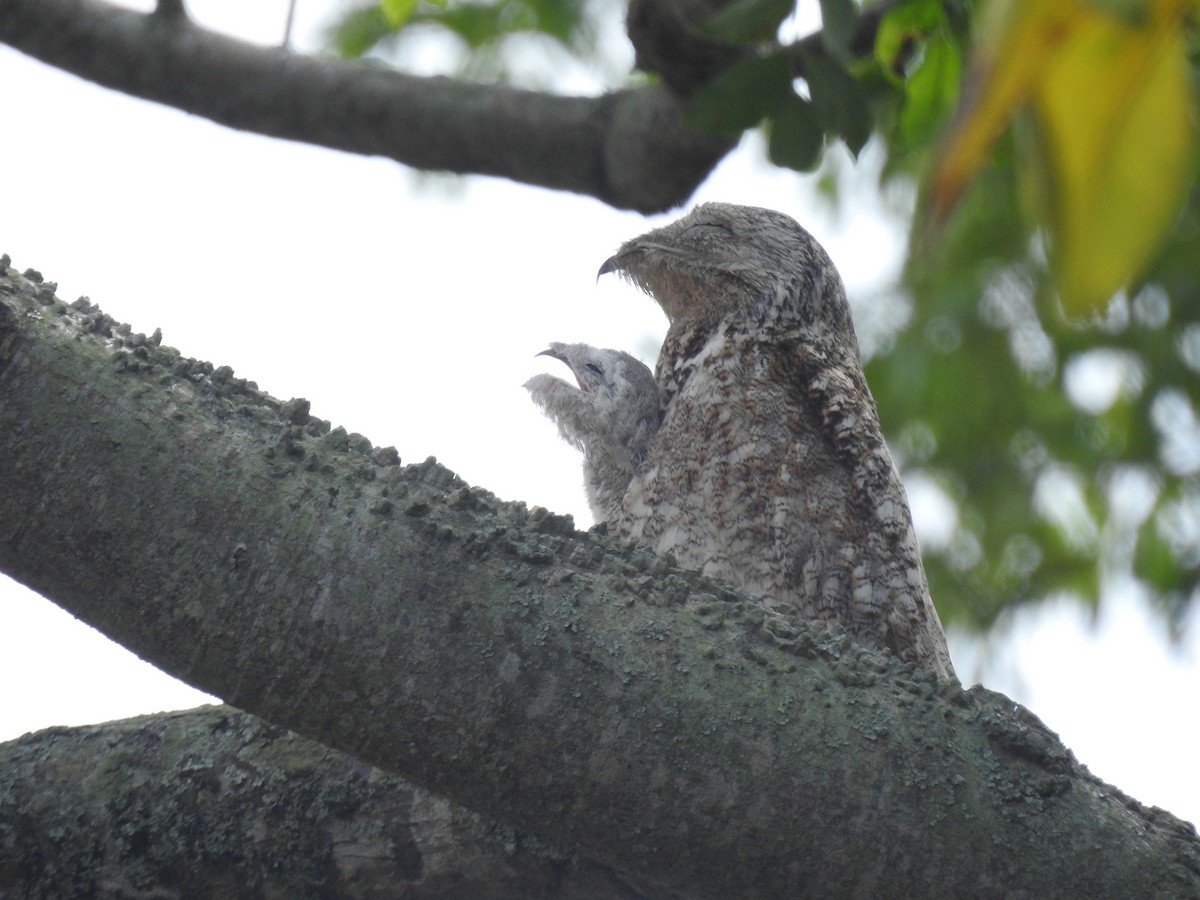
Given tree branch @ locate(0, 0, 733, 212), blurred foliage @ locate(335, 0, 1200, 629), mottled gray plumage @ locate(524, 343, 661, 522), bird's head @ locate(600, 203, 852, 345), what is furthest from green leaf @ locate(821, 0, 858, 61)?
bird's head @ locate(600, 203, 852, 345)

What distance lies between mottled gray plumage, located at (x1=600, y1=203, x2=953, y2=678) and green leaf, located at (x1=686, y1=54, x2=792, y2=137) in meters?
1.73

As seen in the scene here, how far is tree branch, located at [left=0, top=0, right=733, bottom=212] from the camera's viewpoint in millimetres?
2996

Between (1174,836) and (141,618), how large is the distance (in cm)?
144

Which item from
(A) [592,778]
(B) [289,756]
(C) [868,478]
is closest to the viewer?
(A) [592,778]

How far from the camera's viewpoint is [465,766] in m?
1.58

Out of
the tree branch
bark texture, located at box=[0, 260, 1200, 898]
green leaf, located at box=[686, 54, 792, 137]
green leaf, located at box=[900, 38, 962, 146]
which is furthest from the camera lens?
the tree branch

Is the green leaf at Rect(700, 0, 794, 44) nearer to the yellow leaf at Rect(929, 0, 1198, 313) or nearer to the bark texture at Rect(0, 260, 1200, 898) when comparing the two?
the bark texture at Rect(0, 260, 1200, 898)

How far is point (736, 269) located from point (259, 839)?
9.12 ft

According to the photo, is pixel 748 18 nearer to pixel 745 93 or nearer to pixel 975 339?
pixel 745 93

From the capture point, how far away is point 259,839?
2.00 metres

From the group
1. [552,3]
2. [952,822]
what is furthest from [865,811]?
[552,3]

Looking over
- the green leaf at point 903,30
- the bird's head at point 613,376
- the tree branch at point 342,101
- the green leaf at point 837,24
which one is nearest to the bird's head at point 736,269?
the bird's head at point 613,376

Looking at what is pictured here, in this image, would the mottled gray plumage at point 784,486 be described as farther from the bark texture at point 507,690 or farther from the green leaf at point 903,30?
the bark texture at point 507,690

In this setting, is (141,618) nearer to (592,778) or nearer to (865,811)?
(592,778)
